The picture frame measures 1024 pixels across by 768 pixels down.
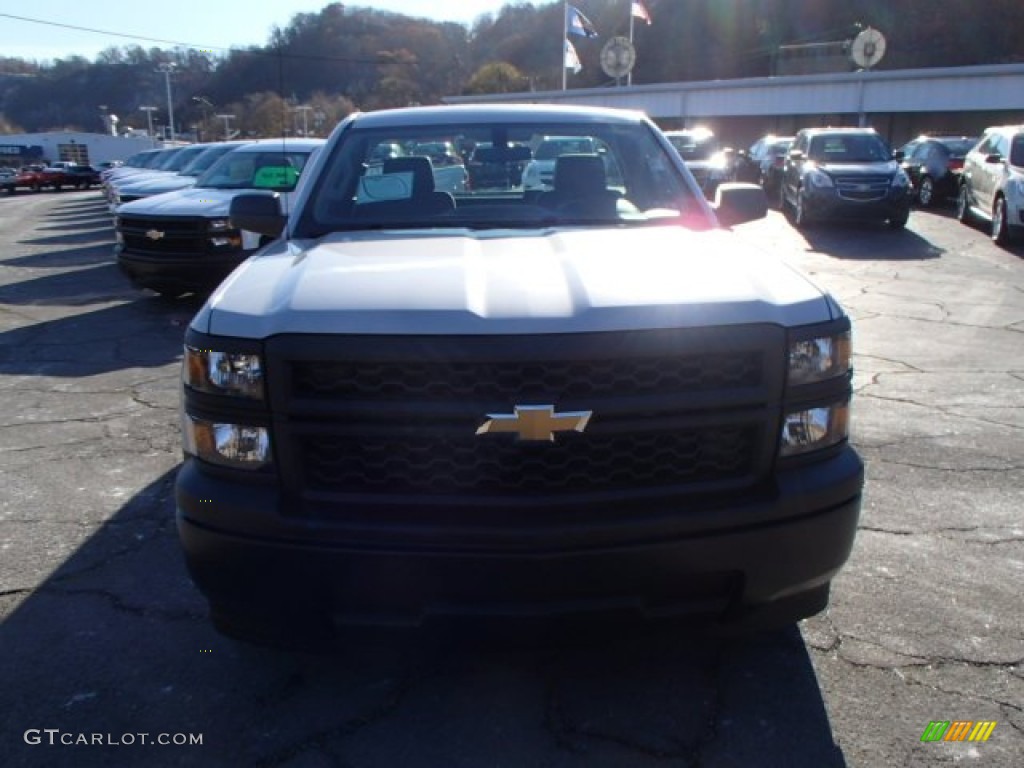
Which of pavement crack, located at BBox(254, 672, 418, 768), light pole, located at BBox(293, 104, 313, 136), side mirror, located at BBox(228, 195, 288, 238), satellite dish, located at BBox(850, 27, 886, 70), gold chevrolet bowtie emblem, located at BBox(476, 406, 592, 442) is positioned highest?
satellite dish, located at BBox(850, 27, 886, 70)

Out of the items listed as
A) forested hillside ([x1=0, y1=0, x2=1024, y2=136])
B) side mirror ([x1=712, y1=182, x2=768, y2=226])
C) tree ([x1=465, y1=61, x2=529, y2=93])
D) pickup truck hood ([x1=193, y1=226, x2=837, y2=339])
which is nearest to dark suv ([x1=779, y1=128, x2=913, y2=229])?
side mirror ([x1=712, y1=182, x2=768, y2=226])

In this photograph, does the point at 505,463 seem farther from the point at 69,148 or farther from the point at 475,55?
the point at 69,148

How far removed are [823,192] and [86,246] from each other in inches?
544

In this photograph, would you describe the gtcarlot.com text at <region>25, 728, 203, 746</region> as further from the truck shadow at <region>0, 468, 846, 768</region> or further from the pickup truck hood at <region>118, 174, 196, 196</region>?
the pickup truck hood at <region>118, 174, 196, 196</region>

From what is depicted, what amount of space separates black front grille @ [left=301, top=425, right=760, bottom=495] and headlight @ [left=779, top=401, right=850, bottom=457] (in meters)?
0.11

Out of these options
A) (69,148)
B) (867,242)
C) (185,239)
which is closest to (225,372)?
(185,239)

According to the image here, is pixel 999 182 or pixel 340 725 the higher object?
pixel 999 182

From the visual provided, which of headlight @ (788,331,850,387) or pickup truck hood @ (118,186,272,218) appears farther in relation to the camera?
pickup truck hood @ (118,186,272,218)

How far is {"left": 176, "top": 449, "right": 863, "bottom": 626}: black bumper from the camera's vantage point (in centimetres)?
219

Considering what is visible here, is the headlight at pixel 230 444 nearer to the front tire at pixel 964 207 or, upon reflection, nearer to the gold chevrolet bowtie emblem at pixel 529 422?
the gold chevrolet bowtie emblem at pixel 529 422

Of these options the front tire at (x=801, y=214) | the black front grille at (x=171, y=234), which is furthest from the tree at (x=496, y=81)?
the black front grille at (x=171, y=234)

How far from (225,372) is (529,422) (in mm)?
844

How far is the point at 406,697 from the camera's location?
2.68 m

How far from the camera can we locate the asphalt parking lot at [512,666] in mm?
2436
